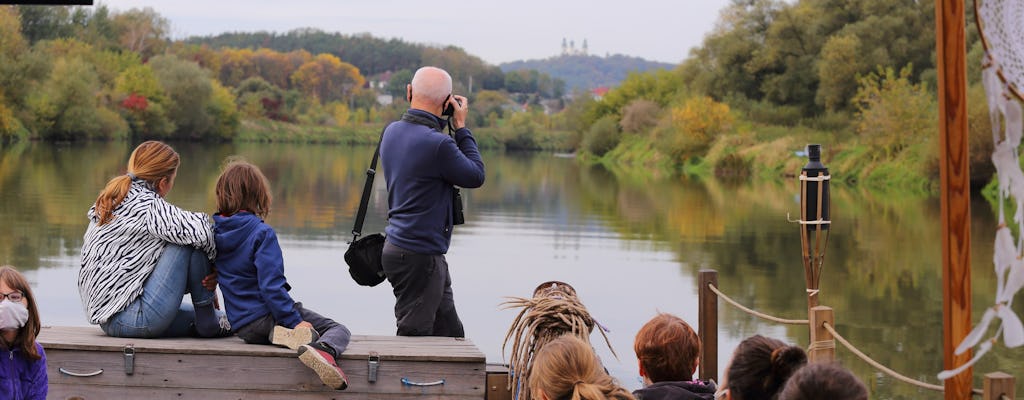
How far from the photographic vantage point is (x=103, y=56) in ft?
247

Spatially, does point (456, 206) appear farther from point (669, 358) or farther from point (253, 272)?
point (669, 358)

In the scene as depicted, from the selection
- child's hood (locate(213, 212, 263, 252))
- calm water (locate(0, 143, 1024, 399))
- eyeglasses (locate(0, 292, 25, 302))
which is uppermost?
child's hood (locate(213, 212, 263, 252))

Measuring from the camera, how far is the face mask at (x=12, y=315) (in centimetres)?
364

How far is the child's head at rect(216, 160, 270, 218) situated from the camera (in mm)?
4629

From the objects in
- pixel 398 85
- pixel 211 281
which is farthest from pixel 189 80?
pixel 211 281

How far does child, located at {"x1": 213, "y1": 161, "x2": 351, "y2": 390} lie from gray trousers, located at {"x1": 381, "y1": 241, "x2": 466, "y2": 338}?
46 cm

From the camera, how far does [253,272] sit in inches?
183

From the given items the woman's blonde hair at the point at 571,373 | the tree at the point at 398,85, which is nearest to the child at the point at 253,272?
the woman's blonde hair at the point at 571,373

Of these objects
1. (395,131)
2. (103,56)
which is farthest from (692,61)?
(395,131)

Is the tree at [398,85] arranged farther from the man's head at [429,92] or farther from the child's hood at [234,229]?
the child's hood at [234,229]

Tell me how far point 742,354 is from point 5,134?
57.3 metres

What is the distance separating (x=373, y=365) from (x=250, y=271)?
1.93 feet

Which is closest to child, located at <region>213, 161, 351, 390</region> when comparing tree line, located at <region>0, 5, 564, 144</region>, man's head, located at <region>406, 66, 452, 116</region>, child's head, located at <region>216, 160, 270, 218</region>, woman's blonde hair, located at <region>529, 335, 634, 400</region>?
child's head, located at <region>216, 160, 270, 218</region>

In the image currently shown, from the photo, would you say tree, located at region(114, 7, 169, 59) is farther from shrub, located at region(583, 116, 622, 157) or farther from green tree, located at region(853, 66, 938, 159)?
green tree, located at region(853, 66, 938, 159)
